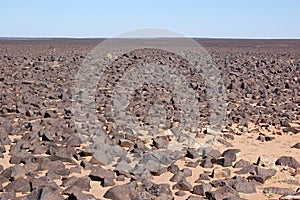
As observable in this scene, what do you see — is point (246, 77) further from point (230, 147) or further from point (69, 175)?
point (69, 175)

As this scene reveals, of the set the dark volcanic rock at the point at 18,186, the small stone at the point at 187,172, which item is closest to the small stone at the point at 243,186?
the small stone at the point at 187,172

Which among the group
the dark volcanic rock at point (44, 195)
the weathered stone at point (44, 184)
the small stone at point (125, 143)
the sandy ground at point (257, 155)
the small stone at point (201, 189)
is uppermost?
the dark volcanic rock at point (44, 195)

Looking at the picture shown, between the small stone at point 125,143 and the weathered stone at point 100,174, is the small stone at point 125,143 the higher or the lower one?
the lower one

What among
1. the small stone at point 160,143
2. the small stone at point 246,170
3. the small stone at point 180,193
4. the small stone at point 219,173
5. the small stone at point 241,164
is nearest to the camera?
the small stone at point 180,193

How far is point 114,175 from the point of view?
5102 millimetres

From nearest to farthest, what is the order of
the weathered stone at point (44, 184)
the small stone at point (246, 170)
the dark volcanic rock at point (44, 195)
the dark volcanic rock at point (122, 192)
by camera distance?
the dark volcanic rock at point (44, 195), the dark volcanic rock at point (122, 192), the weathered stone at point (44, 184), the small stone at point (246, 170)

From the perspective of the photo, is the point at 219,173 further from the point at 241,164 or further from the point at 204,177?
the point at 241,164

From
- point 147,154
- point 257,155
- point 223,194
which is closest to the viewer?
point 223,194

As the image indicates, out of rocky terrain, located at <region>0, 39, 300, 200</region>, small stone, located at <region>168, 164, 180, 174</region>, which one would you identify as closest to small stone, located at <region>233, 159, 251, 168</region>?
rocky terrain, located at <region>0, 39, 300, 200</region>

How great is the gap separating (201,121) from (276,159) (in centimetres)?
231

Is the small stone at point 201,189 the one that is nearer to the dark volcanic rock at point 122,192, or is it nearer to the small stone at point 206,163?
the dark volcanic rock at point 122,192

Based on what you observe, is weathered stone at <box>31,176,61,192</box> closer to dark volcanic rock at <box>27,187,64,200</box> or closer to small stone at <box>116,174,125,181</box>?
dark volcanic rock at <box>27,187,64,200</box>

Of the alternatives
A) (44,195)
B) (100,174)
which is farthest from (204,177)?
(44,195)

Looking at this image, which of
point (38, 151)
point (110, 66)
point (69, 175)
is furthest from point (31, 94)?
point (110, 66)
